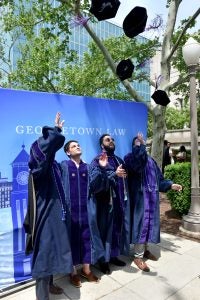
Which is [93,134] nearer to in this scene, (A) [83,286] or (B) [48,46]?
(A) [83,286]

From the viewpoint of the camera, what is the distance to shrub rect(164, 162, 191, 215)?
254 inches

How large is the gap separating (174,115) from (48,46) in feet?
62.2

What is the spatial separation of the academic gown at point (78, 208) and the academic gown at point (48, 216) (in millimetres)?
308

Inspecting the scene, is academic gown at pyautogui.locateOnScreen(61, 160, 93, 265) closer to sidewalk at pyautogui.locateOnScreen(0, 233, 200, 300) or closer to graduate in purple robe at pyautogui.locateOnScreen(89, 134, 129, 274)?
graduate in purple robe at pyautogui.locateOnScreen(89, 134, 129, 274)

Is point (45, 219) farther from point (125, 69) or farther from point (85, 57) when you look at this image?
point (85, 57)

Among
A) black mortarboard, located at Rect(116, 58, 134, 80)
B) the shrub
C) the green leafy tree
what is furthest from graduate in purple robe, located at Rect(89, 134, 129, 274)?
the shrub

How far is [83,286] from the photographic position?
3.72 metres

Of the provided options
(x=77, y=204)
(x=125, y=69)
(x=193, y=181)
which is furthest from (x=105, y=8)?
(x=193, y=181)

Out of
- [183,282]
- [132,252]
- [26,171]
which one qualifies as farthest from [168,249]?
[26,171]

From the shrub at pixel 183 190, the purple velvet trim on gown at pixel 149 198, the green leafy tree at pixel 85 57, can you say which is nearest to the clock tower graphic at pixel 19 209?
the purple velvet trim on gown at pixel 149 198

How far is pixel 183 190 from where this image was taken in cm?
648

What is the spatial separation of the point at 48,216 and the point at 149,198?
1688mm

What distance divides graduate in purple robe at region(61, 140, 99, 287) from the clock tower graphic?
1.63 feet

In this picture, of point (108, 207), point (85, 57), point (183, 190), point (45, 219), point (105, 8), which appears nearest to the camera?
point (45, 219)
